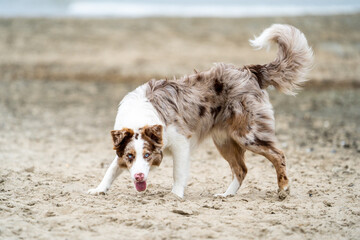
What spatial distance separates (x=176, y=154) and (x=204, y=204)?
2.69 feet

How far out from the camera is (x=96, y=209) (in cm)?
550

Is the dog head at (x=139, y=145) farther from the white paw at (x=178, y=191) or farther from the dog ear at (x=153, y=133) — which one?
the white paw at (x=178, y=191)

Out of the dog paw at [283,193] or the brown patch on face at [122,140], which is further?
the dog paw at [283,193]

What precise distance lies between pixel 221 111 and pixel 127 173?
2.01m

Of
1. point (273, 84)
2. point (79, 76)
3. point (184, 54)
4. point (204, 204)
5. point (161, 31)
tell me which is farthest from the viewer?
point (161, 31)

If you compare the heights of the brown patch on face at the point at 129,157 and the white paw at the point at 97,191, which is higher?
the brown patch on face at the point at 129,157

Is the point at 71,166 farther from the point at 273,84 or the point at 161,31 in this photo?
the point at 161,31

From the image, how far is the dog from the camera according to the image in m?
6.18

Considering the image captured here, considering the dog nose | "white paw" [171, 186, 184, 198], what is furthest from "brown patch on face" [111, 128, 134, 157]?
"white paw" [171, 186, 184, 198]

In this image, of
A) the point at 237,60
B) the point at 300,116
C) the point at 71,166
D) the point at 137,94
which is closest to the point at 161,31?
the point at 237,60

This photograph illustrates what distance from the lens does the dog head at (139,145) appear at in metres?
5.70

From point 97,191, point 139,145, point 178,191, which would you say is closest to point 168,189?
point 178,191

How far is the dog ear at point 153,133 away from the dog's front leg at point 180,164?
1.95 ft

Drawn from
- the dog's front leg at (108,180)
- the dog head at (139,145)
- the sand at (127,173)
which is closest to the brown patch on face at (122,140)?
the dog head at (139,145)
